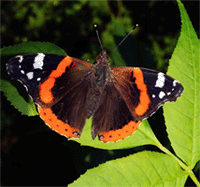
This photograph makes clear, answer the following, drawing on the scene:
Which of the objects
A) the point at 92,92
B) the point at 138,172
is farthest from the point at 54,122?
the point at 138,172

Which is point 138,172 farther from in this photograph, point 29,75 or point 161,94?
point 29,75

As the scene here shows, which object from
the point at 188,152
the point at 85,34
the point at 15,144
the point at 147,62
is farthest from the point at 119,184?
the point at 85,34

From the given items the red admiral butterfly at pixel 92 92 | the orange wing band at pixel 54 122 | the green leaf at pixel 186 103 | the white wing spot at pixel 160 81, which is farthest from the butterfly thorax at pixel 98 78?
the green leaf at pixel 186 103

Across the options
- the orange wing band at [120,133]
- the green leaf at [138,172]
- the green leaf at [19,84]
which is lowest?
the green leaf at [138,172]

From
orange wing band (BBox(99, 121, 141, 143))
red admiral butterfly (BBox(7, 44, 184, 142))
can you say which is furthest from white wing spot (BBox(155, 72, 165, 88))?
orange wing band (BBox(99, 121, 141, 143))

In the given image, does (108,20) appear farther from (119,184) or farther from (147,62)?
(119,184)

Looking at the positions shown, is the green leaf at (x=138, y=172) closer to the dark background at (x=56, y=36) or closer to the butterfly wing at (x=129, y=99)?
the butterfly wing at (x=129, y=99)
